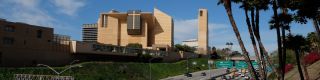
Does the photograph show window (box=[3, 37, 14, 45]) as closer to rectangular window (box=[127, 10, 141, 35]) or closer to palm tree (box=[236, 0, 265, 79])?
palm tree (box=[236, 0, 265, 79])

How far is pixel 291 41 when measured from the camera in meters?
29.1

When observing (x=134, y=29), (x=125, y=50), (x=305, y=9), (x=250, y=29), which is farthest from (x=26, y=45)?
(x=134, y=29)

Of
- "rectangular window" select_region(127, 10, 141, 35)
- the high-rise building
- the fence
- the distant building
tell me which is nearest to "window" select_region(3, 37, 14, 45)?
the distant building

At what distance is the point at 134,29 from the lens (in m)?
184

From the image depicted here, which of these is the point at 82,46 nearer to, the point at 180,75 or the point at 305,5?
the point at 180,75

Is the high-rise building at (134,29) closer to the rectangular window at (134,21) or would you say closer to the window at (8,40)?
the rectangular window at (134,21)

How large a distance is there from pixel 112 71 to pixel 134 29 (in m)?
70.0

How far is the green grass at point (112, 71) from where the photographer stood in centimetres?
8834

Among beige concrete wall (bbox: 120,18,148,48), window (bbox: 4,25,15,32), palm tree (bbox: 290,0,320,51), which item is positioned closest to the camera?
palm tree (bbox: 290,0,320,51)

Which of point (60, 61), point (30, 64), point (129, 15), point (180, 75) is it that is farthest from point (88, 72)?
point (129, 15)

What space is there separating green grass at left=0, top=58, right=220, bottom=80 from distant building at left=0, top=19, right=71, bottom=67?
137 inches

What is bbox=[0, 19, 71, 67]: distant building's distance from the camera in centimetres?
8700

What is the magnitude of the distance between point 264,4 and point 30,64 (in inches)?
2877

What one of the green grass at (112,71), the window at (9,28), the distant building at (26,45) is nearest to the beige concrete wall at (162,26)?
the green grass at (112,71)
